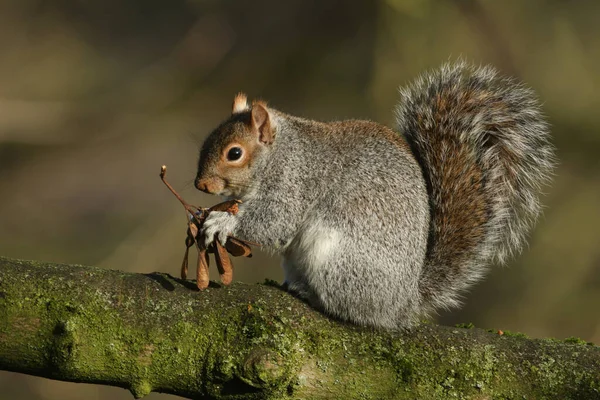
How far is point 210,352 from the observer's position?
6.38ft

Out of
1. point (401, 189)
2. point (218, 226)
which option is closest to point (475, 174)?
point (401, 189)

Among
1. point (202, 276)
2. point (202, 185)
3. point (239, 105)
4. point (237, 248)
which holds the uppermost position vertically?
point (239, 105)

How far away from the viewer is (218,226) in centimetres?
245

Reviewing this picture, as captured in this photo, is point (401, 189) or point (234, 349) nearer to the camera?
point (234, 349)

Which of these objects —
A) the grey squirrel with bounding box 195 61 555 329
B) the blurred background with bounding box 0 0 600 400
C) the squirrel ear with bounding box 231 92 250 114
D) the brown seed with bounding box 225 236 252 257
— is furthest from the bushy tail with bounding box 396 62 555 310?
the blurred background with bounding box 0 0 600 400

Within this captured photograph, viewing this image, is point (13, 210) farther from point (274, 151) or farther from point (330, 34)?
point (274, 151)

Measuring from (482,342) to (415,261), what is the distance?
46cm

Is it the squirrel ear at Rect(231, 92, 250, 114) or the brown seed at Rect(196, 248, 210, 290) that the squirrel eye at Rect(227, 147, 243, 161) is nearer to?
the squirrel ear at Rect(231, 92, 250, 114)

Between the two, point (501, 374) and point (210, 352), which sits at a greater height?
point (210, 352)

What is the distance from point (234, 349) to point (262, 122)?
0.98 metres

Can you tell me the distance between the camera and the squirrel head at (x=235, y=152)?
2.61 meters

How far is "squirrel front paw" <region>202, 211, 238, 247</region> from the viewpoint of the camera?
93.7 inches

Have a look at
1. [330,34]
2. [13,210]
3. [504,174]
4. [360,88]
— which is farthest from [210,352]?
[13,210]

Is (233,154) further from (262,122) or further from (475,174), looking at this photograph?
(475,174)
